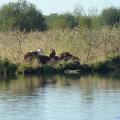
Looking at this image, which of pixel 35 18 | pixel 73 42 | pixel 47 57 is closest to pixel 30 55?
pixel 47 57

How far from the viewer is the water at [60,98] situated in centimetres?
1962

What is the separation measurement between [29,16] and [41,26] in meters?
2.76

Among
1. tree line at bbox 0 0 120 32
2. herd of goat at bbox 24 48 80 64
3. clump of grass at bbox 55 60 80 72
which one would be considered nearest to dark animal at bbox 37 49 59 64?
herd of goat at bbox 24 48 80 64

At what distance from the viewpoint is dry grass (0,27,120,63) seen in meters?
39.5

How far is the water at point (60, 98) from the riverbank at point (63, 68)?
7.81 feet

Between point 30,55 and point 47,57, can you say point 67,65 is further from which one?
point 30,55

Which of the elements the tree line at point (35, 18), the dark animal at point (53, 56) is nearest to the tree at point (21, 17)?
the tree line at point (35, 18)

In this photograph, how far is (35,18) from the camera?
214ft

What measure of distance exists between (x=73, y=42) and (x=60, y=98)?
56.1 feet

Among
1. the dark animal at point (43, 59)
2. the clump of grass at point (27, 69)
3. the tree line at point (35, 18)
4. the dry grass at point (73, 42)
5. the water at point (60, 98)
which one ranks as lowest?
the water at point (60, 98)

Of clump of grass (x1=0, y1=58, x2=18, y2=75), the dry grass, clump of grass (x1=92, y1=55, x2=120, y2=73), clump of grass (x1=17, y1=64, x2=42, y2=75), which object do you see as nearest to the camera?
clump of grass (x1=0, y1=58, x2=18, y2=75)

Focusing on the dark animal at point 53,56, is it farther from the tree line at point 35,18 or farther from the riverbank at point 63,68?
the tree line at point 35,18

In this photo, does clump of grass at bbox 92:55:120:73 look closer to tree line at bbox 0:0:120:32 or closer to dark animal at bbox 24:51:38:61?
dark animal at bbox 24:51:38:61

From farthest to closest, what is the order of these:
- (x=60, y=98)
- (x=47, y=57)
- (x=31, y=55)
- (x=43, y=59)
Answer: (x=47, y=57), (x=43, y=59), (x=31, y=55), (x=60, y=98)
